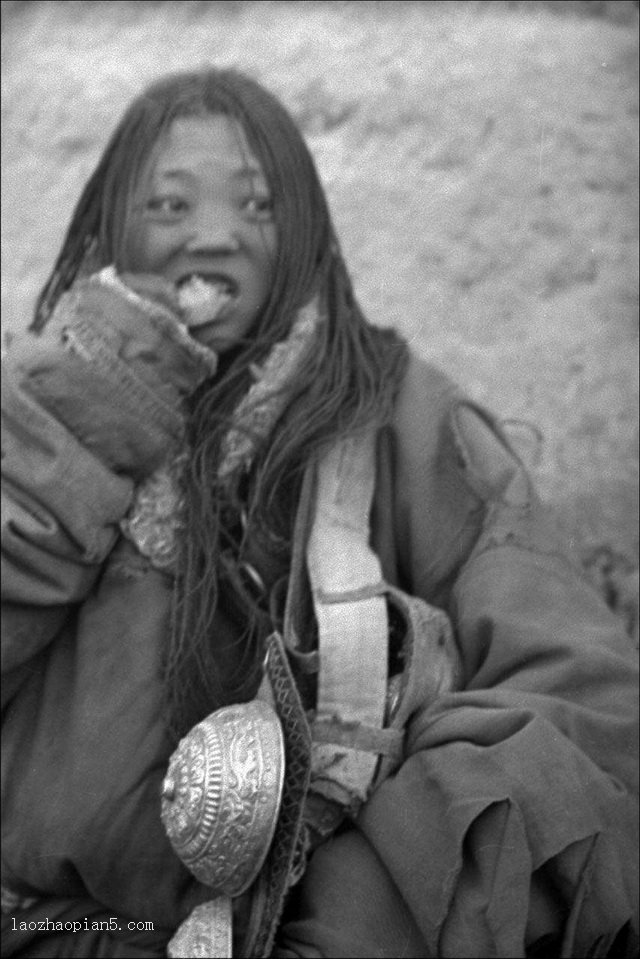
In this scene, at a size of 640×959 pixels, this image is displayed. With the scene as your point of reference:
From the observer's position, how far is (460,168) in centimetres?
253

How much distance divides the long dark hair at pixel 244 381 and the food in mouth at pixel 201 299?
7cm

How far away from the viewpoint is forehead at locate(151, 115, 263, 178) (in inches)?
75.4

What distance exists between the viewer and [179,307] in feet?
5.98

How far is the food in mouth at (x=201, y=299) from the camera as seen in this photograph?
1850 mm

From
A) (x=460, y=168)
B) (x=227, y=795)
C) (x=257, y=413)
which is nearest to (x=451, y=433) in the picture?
(x=257, y=413)

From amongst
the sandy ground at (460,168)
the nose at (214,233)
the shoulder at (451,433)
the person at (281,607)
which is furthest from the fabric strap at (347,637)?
the sandy ground at (460,168)

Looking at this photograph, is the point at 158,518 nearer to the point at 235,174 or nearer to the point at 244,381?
the point at 244,381

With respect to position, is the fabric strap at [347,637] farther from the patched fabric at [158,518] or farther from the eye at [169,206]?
the eye at [169,206]

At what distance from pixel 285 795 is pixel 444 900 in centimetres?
19

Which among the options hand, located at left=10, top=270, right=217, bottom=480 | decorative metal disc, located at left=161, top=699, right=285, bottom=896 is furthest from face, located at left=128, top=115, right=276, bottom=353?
decorative metal disc, located at left=161, top=699, right=285, bottom=896

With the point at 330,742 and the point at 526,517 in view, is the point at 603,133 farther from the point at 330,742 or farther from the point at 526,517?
the point at 330,742

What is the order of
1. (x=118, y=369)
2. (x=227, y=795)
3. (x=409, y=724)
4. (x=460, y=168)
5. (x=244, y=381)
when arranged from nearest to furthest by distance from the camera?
(x=227, y=795) → (x=409, y=724) → (x=118, y=369) → (x=244, y=381) → (x=460, y=168)

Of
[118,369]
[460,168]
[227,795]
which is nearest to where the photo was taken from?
[227,795]

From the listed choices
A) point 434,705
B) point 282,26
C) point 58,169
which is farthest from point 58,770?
point 282,26
